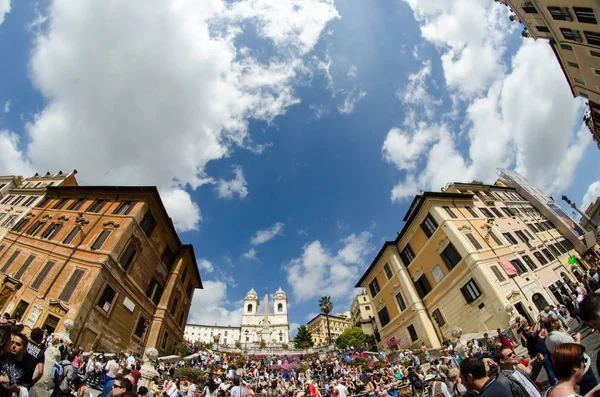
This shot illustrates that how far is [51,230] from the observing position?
2384 centimetres

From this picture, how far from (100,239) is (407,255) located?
30.8 m

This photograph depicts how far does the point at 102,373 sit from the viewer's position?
1357 centimetres

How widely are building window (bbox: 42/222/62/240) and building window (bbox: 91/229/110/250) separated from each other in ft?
18.8

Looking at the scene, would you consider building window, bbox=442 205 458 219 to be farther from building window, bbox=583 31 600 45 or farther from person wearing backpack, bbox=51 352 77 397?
person wearing backpack, bbox=51 352 77 397

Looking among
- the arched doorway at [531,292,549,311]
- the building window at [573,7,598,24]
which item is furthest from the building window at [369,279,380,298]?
the building window at [573,7,598,24]

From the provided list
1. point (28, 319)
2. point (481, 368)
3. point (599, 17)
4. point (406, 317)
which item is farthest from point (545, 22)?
point (28, 319)

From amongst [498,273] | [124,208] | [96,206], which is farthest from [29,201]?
[498,273]

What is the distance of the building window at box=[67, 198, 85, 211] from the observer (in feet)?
84.3

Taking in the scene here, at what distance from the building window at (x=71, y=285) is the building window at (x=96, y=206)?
731 centimetres

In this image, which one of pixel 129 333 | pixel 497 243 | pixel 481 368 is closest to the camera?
pixel 481 368

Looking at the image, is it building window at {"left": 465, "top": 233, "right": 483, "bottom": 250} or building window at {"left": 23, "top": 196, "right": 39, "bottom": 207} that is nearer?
building window at {"left": 465, "top": 233, "right": 483, "bottom": 250}

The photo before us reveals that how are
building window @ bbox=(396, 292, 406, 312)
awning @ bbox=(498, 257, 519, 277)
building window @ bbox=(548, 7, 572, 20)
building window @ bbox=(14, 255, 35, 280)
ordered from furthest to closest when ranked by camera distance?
building window @ bbox=(396, 292, 406, 312) < awning @ bbox=(498, 257, 519, 277) < building window @ bbox=(14, 255, 35, 280) < building window @ bbox=(548, 7, 572, 20)

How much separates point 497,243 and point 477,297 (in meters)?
7.07

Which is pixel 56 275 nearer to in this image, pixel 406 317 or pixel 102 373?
pixel 102 373
